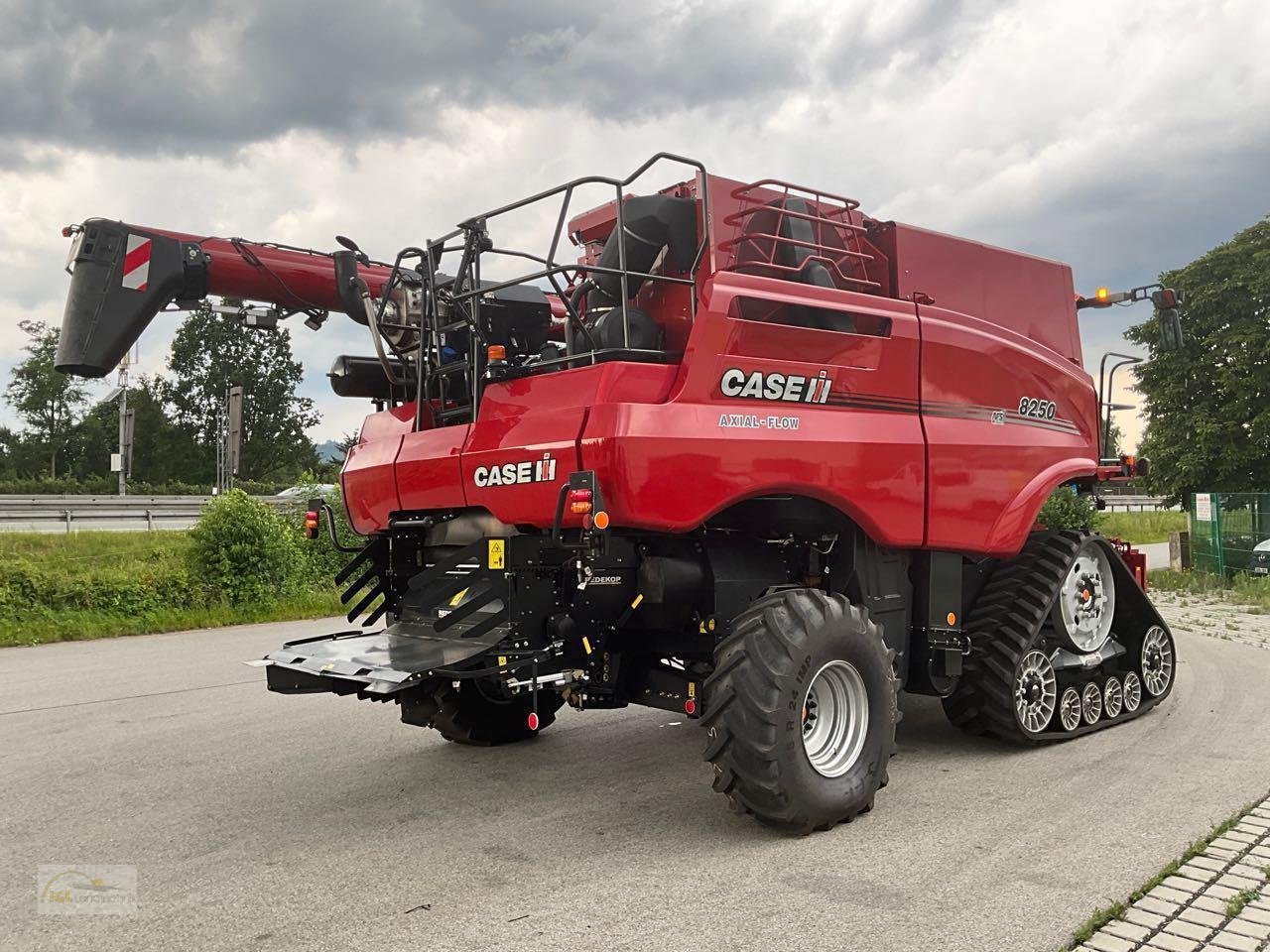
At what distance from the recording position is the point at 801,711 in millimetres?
4898

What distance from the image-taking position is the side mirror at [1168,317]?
297 inches

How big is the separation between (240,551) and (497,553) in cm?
996

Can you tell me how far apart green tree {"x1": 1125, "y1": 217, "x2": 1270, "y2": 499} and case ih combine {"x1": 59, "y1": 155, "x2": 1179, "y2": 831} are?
51.7ft

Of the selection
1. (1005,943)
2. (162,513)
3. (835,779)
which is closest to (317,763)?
(835,779)

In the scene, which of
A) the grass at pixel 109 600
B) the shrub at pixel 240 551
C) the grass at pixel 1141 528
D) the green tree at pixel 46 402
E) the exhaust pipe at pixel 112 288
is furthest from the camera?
the green tree at pixel 46 402

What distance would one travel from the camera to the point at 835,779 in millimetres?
5055

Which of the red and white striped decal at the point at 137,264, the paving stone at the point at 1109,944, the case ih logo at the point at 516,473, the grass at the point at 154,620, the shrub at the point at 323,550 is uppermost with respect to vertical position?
the red and white striped decal at the point at 137,264

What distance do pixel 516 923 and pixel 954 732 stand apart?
13.4 feet

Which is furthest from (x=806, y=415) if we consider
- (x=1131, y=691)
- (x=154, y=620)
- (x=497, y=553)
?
(x=154, y=620)

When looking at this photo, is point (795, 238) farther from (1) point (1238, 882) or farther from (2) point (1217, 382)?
(2) point (1217, 382)

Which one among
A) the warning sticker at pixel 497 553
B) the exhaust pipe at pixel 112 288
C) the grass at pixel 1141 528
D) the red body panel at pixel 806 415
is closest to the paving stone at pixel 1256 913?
the red body panel at pixel 806 415

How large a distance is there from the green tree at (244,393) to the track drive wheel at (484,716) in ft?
176

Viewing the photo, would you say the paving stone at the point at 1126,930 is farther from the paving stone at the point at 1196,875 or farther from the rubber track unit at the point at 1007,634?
the rubber track unit at the point at 1007,634

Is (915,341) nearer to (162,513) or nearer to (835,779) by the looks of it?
(835,779)
